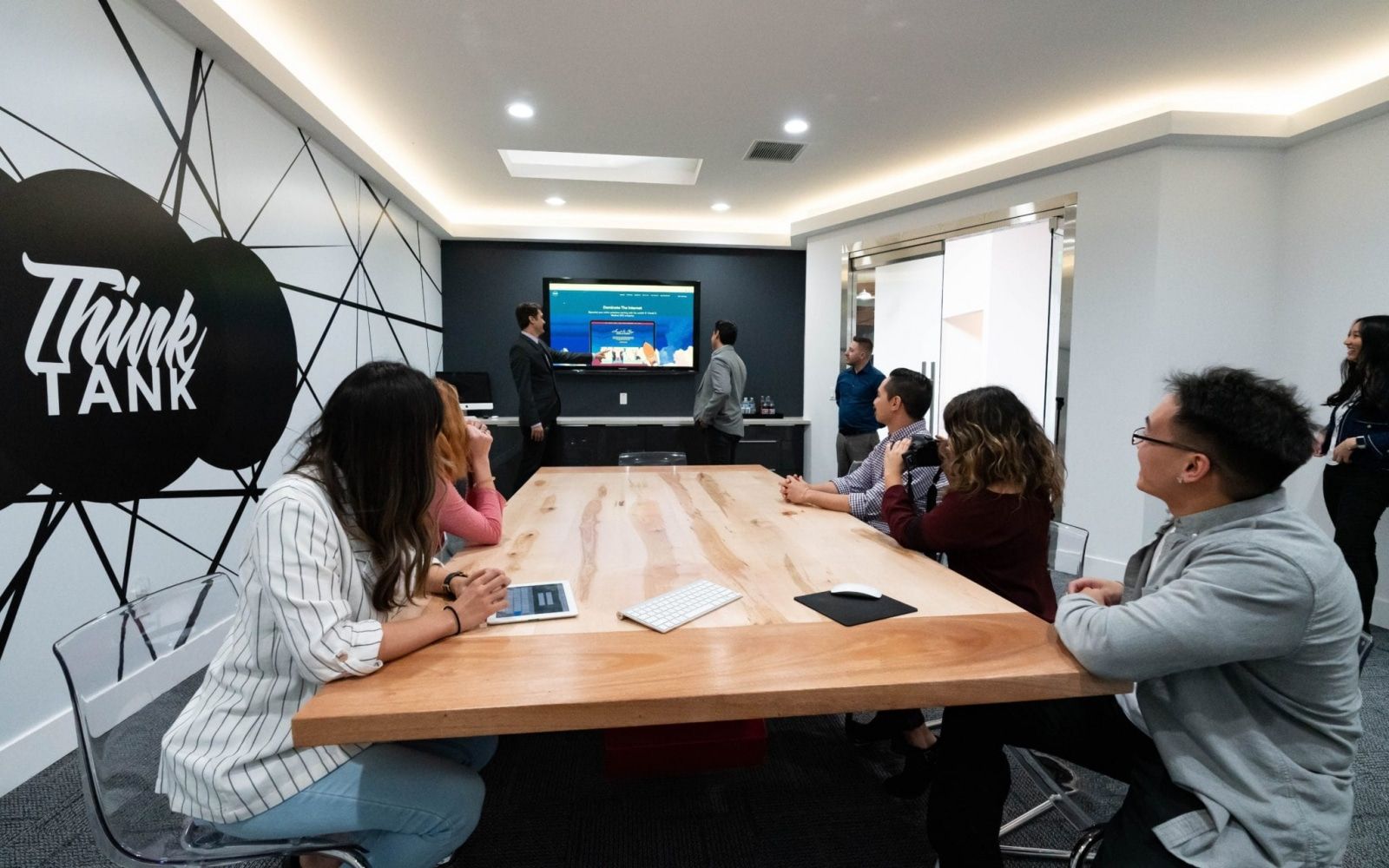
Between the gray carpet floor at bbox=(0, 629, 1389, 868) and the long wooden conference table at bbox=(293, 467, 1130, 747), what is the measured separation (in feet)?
2.39

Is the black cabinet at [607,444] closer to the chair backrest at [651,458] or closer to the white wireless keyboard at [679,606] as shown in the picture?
the chair backrest at [651,458]

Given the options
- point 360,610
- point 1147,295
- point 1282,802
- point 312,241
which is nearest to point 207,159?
point 312,241

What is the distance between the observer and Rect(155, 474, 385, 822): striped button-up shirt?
101 centimetres

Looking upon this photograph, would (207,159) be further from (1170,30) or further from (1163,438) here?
(1170,30)

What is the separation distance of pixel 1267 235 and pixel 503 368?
19.5 ft

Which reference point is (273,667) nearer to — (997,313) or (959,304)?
(997,313)

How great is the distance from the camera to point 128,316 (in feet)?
7.37

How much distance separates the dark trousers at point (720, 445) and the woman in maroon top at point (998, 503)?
12.6 ft

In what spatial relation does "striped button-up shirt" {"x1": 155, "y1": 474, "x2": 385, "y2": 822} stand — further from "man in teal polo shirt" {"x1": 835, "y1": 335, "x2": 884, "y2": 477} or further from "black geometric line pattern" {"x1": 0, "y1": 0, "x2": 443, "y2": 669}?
"man in teal polo shirt" {"x1": 835, "y1": 335, "x2": 884, "y2": 477}

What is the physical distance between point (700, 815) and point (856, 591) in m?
0.90

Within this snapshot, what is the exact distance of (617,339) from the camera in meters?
6.49

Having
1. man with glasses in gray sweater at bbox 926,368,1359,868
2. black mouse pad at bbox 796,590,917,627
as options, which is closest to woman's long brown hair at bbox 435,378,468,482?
black mouse pad at bbox 796,590,917,627

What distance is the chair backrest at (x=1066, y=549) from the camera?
1847 millimetres

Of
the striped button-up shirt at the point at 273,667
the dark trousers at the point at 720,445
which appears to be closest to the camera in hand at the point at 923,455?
→ the striped button-up shirt at the point at 273,667
